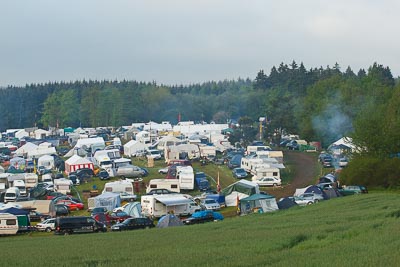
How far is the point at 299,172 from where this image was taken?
39031 millimetres

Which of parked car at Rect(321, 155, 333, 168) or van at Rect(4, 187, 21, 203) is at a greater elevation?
parked car at Rect(321, 155, 333, 168)

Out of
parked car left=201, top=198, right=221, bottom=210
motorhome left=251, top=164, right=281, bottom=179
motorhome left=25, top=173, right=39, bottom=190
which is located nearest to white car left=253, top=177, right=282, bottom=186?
motorhome left=251, top=164, right=281, bottom=179

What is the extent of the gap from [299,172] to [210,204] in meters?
12.3

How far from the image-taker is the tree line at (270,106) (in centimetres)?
4039

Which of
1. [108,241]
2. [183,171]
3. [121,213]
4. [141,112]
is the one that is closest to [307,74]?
[141,112]

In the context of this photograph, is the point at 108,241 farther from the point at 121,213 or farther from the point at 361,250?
the point at 121,213

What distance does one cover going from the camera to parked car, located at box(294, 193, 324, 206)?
1085 inches

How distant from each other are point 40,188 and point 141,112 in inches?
2163

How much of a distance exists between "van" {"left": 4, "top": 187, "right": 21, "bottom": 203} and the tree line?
1783 centimetres

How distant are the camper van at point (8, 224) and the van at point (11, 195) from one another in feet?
31.2

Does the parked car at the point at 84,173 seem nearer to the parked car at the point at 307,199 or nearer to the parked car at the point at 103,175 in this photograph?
the parked car at the point at 103,175

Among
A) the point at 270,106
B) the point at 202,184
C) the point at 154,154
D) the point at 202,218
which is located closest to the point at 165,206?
the point at 202,218

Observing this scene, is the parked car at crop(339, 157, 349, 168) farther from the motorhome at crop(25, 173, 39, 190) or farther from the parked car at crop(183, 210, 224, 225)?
the motorhome at crop(25, 173, 39, 190)

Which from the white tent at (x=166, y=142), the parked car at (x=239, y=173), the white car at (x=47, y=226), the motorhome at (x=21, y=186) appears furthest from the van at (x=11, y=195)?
the white tent at (x=166, y=142)
